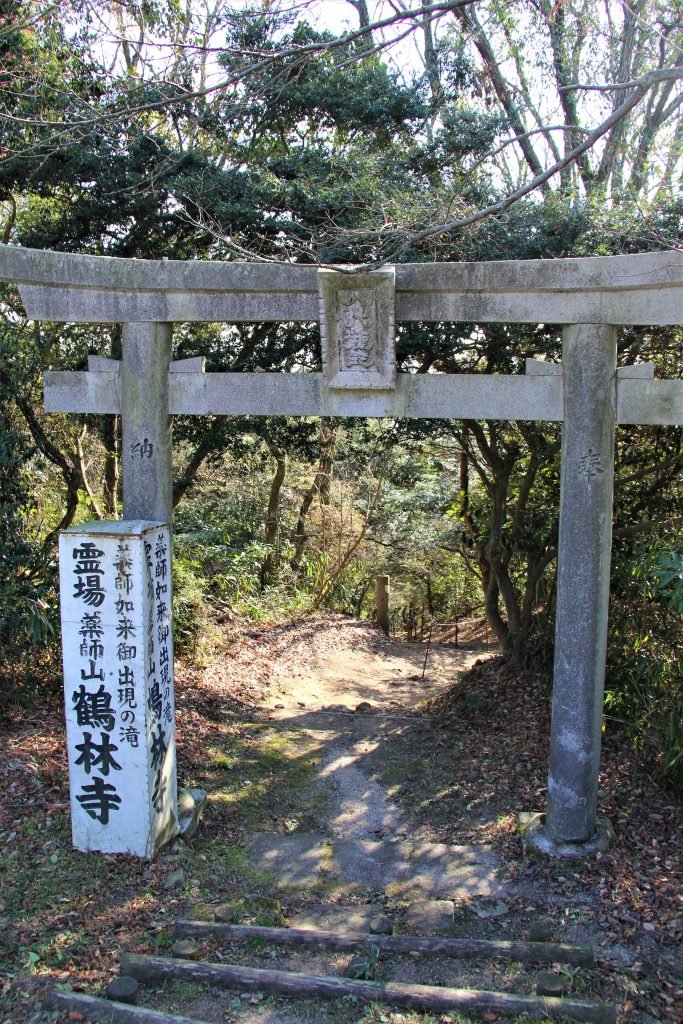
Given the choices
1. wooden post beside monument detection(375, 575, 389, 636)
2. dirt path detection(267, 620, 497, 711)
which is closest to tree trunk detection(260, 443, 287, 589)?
dirt path detection(267, 620, 497, 711)

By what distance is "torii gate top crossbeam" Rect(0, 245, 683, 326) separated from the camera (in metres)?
4.76

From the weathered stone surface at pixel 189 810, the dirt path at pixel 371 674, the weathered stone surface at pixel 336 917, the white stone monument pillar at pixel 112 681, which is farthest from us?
the dirt path at pixel 371 674

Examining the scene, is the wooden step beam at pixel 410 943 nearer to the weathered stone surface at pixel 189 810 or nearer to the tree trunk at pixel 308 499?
the weathered stone surface at pixel 189 810

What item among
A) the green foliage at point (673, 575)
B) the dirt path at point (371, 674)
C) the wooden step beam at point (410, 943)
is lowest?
the dirt path at point (371, 674)

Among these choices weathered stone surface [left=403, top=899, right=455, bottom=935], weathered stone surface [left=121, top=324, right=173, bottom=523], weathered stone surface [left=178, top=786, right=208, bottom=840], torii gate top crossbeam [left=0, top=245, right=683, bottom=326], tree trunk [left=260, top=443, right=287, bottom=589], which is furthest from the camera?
tree trunk [left=260, top=443, right=287, bottom=589]

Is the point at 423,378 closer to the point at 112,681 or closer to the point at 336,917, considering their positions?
the point at 112,681

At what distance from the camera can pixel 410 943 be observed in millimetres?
3826

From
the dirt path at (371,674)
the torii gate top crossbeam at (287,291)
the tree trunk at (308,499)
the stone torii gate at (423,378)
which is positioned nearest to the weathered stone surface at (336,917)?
the stone torii gate at (423,378)

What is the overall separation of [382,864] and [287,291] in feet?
13.9

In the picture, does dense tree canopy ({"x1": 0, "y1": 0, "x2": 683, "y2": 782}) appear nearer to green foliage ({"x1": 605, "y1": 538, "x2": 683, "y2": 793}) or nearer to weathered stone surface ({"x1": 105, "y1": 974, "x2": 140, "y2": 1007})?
green foliage ({"x1": 605, "y1": 538, "x2": 683, "y2": 793})

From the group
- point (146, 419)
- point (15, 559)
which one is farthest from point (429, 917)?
point (15, 559)

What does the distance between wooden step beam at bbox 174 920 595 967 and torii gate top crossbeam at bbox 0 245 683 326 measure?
3735mm

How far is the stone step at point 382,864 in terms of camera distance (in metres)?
4.99

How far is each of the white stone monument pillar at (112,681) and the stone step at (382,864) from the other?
0.94 m
